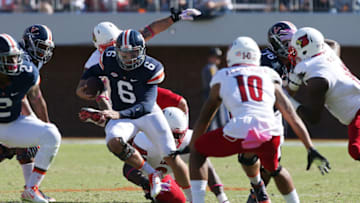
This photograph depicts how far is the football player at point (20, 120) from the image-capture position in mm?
6500

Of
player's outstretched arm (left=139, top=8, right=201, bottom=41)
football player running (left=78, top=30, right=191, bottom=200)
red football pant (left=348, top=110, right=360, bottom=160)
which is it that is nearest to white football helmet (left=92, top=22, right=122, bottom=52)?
player's outstretched arm (left=139, top=8, right=201, bottom=41)

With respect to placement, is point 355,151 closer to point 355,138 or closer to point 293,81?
point 355,138

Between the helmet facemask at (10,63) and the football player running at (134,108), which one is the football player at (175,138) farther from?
the helmet facemask at (10,63)

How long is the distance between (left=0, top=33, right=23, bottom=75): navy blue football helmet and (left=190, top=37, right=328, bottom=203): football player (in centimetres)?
192

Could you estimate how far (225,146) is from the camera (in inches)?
222

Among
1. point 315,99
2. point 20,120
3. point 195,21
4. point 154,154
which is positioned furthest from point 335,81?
point 195,21

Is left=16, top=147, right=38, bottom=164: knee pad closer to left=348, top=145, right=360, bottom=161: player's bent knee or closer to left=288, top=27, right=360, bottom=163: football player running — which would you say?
left=288, top=27, right=360, bottom=163: football player running

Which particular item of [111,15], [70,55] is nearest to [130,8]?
[111,15]

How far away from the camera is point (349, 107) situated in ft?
21.4

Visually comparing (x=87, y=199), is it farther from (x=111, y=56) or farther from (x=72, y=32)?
(x=72, y=32)

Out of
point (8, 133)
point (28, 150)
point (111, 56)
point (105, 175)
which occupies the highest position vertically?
point (111, 56)

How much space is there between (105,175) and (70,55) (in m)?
10.5

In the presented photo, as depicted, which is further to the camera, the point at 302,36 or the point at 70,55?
the point at 70,55

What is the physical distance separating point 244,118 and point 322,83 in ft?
3.60
